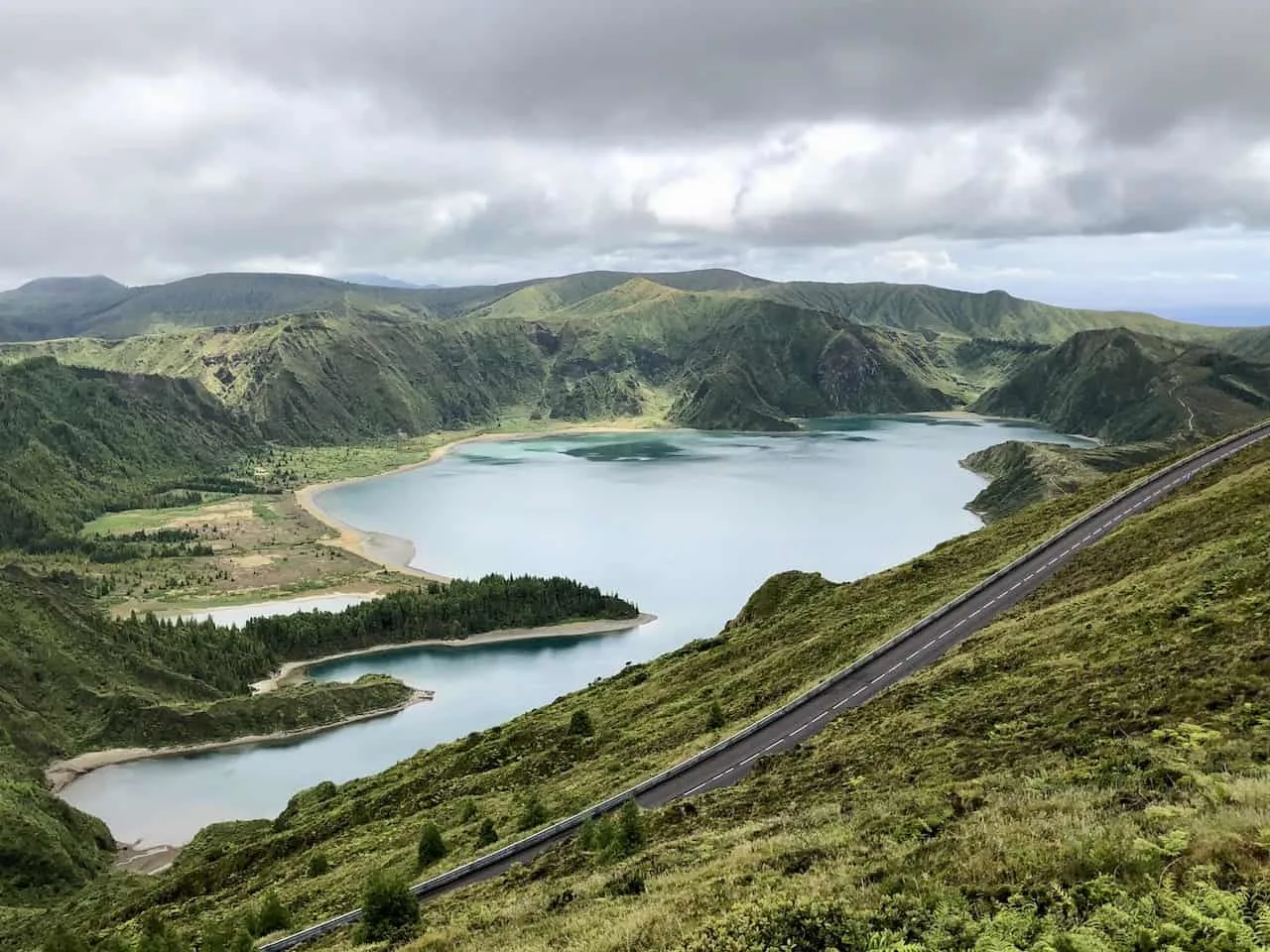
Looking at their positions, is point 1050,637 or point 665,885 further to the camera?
point 1050,637

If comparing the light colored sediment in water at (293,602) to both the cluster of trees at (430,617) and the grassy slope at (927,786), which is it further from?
the grassy slope at (927,786)

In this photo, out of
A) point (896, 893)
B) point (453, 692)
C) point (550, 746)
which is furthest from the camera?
point (453, 692)

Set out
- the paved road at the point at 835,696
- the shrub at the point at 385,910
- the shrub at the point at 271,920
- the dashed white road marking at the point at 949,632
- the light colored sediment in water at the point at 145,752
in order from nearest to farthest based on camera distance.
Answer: the shrub at the point at 385,910, the paved road at the point at 835,696, the shrub at the point at 271,920, the dashed white road marking at the point at 949,632, the light colored sediment in water at the point at 145,752

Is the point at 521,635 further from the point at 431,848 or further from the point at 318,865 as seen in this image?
the point at 431,848

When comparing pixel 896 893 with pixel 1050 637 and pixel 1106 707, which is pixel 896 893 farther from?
pixel 1050 637

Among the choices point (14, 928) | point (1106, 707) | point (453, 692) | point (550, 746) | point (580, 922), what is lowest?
point (453, 692)

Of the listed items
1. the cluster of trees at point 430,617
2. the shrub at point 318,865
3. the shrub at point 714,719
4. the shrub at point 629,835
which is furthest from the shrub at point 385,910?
the cluster of trees at point 430,617

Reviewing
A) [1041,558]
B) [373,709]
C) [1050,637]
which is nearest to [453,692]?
[373,709]
